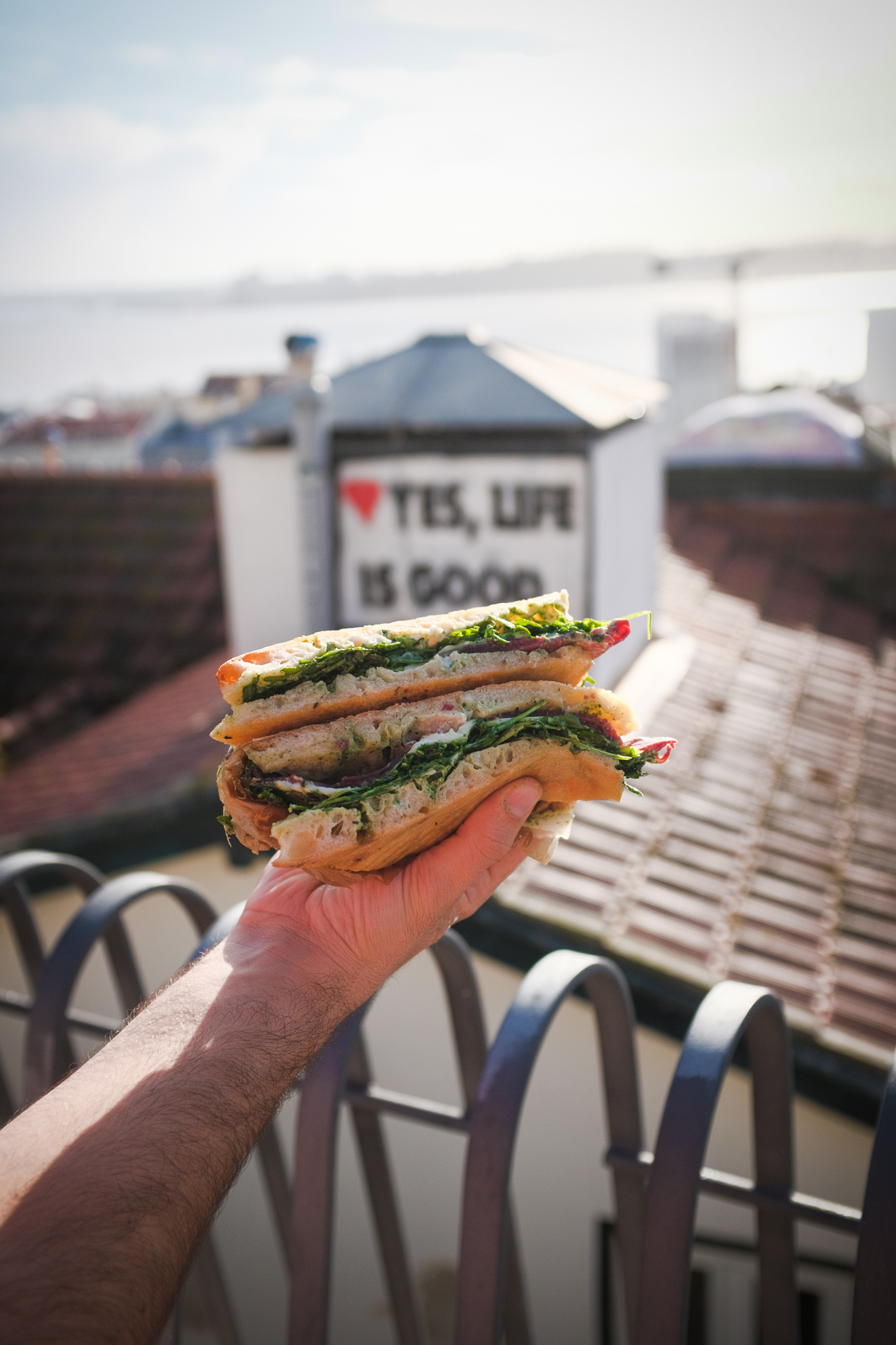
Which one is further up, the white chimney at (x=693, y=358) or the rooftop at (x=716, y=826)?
the white chimney at (x=693, y=358)

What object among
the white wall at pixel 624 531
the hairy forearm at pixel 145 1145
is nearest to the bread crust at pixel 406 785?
the hairy forearm at pixel 145 1145

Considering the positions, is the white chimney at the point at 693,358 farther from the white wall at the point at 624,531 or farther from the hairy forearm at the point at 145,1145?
the hairy forearm at the point at 145,1145

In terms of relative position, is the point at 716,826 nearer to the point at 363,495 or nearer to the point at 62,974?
the point at 363,495

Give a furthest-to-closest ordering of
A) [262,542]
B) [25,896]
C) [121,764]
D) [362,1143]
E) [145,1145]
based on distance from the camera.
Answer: [262,542] < [121,764] < [25,896] < [362,1143] < [145,1145]

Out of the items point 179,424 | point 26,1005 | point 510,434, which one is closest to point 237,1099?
point 26,1005

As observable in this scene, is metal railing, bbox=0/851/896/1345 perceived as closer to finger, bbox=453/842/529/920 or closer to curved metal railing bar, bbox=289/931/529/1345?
curved metal railing bar, bbox=289/931/529/1345

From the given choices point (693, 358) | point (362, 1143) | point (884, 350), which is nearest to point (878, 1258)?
point (362, 1143)
